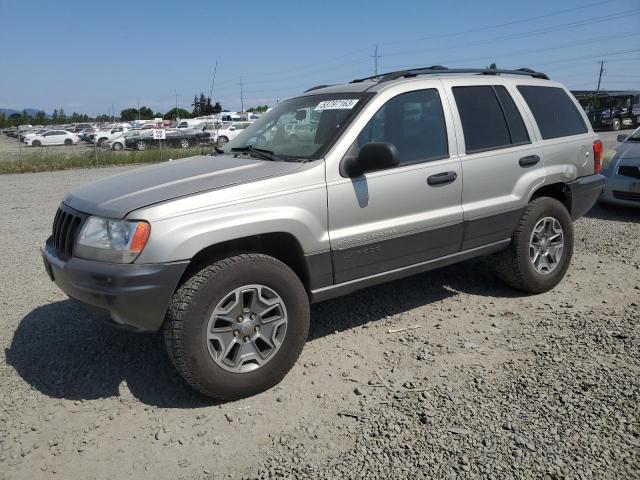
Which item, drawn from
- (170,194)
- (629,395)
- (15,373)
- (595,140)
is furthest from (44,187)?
(629,395)

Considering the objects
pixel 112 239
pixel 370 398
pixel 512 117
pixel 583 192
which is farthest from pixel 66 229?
pixel 583 192

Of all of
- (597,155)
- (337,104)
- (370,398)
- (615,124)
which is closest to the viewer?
(370,398)

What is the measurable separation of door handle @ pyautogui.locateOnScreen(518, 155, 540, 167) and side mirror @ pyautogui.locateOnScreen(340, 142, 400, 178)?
148 cm

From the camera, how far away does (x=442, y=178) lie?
3715mm

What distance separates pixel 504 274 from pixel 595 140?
5.40 feet

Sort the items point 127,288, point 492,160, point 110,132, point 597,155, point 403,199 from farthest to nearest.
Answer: point 110,132, point 597,155, point 492,160, point 403,199, point 127,288

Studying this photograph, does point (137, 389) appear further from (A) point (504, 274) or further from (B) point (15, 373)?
(A) point (504, 274)

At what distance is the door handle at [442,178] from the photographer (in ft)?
12.0

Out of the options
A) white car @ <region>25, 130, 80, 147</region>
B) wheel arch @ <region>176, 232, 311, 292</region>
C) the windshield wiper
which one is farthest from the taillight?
white car @ <region>25, 130, 80, 147</region>

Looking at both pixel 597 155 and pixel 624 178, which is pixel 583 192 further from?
pixel 624 178

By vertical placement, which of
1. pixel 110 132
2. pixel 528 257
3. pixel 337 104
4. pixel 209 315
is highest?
pixel 110 132

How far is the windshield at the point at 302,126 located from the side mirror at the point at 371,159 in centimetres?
21

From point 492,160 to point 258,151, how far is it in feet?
6.06

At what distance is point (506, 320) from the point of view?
13.3 ft
